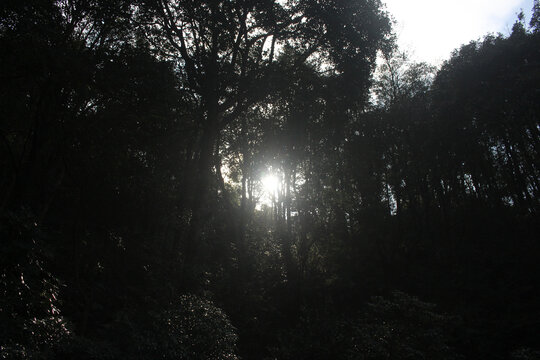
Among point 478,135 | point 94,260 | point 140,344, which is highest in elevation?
point 478,135

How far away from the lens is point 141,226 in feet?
31.2

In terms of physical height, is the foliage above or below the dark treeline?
below

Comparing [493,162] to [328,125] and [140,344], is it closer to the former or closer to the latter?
[328,125]

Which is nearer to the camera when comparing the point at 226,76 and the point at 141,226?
the point at 141,226

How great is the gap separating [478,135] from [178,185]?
903 inches

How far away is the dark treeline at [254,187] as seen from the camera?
24.3 ft

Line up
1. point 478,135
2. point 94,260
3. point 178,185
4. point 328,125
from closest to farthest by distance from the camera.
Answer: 1. point 94,260
2. point 178,185
3. point 328,125
4. point 478,135

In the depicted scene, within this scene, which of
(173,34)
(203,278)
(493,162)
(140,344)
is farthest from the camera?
(493,162)

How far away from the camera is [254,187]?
25.0 meters

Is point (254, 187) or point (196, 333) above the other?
point (254, 187)

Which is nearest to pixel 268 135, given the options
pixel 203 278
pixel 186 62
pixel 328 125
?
pixel 328 125

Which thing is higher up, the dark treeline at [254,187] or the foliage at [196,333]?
the dark treeline at [254,187]

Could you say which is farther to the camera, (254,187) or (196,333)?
(254,187)

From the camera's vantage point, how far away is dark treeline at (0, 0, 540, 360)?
24.3 feet
